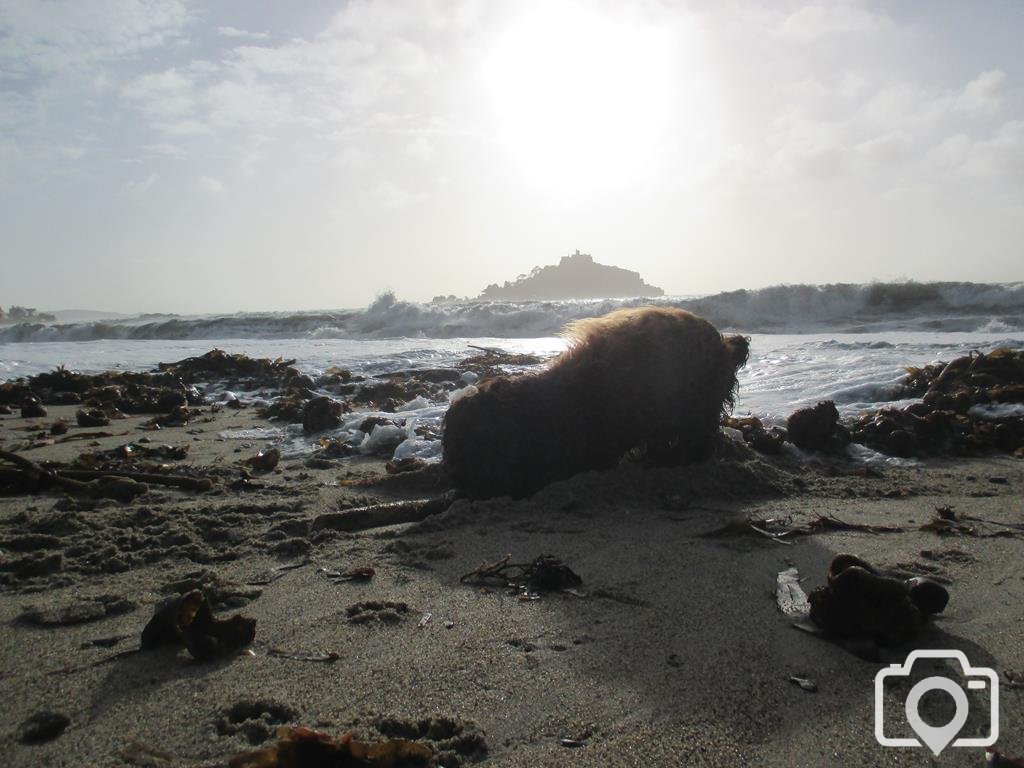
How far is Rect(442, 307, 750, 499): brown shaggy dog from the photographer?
4.13 metres

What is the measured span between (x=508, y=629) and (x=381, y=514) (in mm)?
1629

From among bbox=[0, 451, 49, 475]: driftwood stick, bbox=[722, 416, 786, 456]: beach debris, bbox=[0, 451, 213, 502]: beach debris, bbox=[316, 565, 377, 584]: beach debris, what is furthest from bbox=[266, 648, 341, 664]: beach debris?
bbox=[722, 416, 786, 456]: beach debris

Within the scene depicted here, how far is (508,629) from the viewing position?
2436 millimetres

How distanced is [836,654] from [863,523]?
1.78 metres

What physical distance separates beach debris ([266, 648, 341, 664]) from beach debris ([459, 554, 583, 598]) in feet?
2.68

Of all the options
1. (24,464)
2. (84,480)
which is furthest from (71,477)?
(24,464)

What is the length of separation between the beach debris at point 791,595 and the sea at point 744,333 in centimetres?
301

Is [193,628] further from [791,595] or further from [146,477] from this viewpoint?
[146,477]

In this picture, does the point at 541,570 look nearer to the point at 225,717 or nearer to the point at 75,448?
the point at 225,717

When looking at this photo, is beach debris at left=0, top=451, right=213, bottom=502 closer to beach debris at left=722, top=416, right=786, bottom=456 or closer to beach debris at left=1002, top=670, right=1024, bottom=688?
beach debris at left=722, top=416, right=786, bottom=456

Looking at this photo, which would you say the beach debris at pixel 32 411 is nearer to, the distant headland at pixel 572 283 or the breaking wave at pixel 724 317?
the breaking wave at pixel 724 317

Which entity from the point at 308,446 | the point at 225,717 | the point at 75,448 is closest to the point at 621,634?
the point at 225,717

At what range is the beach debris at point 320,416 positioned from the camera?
698 centimetres
